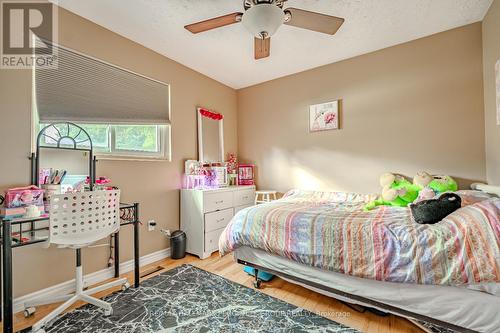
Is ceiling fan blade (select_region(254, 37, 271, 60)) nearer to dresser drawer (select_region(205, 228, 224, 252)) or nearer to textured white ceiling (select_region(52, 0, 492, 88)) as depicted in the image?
textured white ceiling (select_region(52, 0, 492, 88))

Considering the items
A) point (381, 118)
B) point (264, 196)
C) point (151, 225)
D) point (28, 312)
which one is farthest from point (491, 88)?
point (28, 312)

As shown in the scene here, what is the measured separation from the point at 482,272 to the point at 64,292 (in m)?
3.00

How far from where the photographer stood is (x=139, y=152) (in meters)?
2.62

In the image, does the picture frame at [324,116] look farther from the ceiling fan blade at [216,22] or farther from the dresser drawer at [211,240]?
the dresser drawer at [211,240]

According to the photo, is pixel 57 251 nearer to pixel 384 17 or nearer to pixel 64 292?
pixel 64 292

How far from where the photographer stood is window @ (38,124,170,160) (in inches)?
89.2

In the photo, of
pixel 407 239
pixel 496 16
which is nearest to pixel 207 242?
pixel 407 239

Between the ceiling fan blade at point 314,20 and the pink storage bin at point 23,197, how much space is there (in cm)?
236

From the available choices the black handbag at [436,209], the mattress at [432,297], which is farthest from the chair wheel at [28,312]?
the black handbag at [436,209]

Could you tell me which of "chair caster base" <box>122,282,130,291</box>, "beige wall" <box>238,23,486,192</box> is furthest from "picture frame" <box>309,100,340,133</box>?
"chair caster base" <box>122,282,130,291</box>

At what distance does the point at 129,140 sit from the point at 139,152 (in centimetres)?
17

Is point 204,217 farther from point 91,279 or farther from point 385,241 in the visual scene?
point 385,241

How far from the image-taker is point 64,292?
76.0 inches

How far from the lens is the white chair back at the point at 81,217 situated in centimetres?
150
